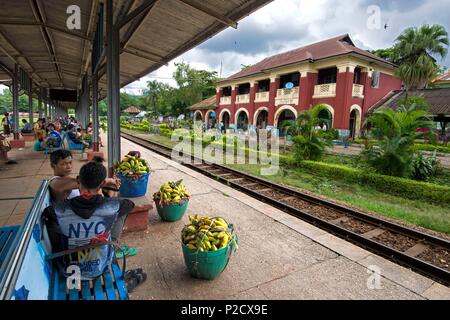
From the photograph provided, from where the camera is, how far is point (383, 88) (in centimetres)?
2308

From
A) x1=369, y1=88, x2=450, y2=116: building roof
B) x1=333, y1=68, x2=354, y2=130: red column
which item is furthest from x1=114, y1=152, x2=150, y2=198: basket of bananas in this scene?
x1=369, y1=88, x2=450, y2=116: building roof

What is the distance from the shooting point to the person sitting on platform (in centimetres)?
193

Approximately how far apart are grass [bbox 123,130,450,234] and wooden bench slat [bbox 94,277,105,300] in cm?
604

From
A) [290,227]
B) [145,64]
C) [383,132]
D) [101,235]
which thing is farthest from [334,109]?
[101,235]

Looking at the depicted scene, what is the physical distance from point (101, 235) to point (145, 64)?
254 inches

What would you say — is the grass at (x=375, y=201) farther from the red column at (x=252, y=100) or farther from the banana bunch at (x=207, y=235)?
the red column at (x=252, y=100)

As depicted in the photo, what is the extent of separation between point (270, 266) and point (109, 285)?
189 centimetres

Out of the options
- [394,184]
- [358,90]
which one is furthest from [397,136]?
[358,90]

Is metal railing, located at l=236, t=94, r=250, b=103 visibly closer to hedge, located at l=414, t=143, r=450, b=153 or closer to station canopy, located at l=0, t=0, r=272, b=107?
hedge, located at l=414, t=143, r=450, b=153

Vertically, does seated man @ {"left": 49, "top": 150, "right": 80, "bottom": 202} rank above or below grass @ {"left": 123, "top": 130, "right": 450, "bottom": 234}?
above

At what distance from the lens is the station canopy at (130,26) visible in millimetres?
3932

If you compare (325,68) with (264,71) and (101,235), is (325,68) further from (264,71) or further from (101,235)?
(101,235)

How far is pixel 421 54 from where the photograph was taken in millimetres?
21547

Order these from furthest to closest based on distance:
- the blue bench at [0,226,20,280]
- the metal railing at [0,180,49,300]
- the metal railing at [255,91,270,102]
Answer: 1. the metal railing at [255,91,270,102]
2. the blue bench at [0,226,20,280]
3. the metal railing at [0,180,49,300]
